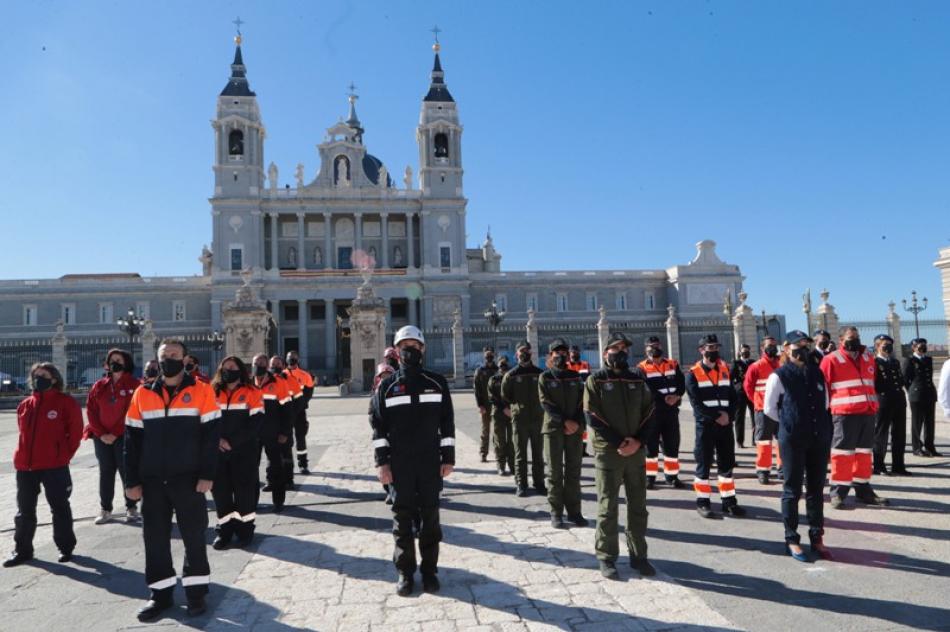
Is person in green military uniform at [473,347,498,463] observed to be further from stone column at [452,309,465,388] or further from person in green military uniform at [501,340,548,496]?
stone column at [452,309,465,388]

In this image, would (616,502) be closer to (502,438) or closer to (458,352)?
(502,438)

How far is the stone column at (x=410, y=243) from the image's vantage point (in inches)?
2272

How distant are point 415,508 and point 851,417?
5188 mm

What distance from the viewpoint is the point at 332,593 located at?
4.58 metres

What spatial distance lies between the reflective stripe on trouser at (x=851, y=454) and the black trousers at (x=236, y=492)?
20.3 feet

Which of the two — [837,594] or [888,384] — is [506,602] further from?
[888,384]

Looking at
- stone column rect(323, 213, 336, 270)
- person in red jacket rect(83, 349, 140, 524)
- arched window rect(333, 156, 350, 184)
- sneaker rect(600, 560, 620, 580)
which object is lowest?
sneaker rect(600, 560, 620, 580)

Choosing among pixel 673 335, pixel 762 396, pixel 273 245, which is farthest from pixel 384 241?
pixel 762 396

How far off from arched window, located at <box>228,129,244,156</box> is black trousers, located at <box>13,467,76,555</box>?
2132 inches

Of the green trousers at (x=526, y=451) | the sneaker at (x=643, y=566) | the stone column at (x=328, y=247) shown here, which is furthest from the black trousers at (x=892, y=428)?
the stone column at (x=328, y=247)

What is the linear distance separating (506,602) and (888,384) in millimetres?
7015

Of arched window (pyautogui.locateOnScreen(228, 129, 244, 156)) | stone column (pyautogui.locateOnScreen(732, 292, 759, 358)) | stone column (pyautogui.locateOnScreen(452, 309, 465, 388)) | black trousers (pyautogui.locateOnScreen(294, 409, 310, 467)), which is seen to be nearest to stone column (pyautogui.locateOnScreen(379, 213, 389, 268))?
arched window (pyautogui.locateOnScreen(228, 129, 244, 156))

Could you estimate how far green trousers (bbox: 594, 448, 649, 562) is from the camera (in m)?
4.76

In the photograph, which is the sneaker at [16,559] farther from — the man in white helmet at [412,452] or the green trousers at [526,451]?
the green trousers at [526,451]
